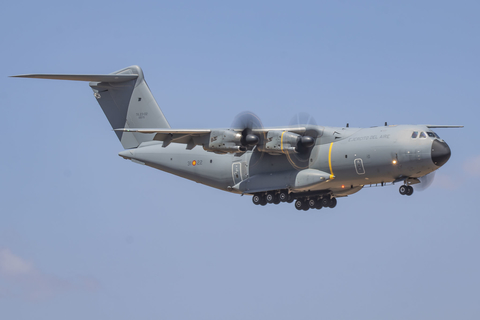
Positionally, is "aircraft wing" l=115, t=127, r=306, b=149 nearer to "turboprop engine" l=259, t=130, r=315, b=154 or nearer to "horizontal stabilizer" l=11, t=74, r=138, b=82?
"turboprop engine" l=259, t=130, r=315, b=154

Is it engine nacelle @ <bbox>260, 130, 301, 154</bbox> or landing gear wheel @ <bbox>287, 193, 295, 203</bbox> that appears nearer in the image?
engine nacelle @ <bbox>260, 130, 301, 154</bbox>

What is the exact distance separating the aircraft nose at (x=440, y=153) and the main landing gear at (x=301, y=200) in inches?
174

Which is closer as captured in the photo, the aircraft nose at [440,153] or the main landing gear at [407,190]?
the aircraft nose at [440,153]

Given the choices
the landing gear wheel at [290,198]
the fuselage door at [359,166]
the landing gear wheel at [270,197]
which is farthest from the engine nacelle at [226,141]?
the fuselage door at [359,166]

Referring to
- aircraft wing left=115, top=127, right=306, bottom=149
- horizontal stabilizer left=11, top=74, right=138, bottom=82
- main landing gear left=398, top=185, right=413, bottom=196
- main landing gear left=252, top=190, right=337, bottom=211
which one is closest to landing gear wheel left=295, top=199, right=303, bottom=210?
main landing gear left=252, top=190, right=337, bottom=211

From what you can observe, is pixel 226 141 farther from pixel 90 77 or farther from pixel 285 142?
pixel 90 77

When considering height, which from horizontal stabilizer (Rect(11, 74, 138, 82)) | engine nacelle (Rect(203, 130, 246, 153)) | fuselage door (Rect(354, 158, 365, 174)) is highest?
horizontal stabilizer (Rect(11, 74, 138, 82))

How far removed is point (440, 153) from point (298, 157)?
461 cm

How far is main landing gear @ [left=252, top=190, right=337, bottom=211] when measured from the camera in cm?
2400

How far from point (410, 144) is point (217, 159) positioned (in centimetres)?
706

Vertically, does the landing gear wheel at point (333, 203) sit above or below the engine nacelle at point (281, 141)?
below

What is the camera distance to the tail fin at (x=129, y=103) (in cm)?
2761

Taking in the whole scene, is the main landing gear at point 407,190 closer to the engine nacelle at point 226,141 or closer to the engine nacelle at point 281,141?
the engine nacelle at point 281,141

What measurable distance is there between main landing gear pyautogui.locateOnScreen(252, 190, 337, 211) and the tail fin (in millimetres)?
5590
